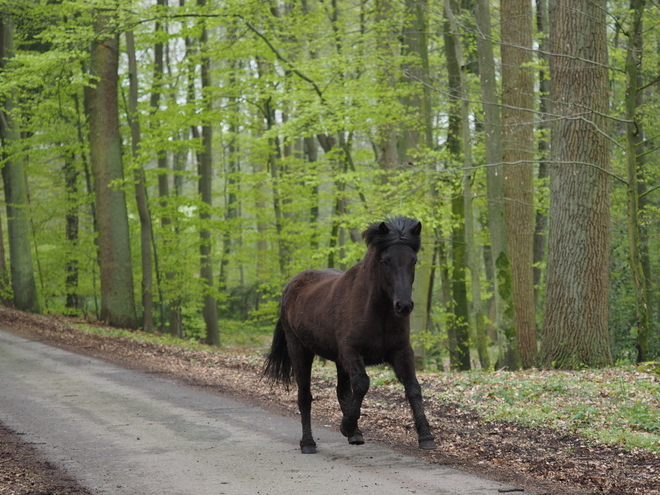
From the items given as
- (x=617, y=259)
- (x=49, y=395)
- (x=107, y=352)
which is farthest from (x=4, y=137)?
(x=617, y=259)

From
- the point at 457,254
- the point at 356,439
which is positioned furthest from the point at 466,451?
the point at 457,254

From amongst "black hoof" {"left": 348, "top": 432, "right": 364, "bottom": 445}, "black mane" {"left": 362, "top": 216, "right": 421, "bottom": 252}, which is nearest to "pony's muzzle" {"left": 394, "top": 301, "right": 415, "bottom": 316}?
"black mane" {"left": 362, "top": 216, "right": 421, "bottom": 252}

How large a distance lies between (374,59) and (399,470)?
14.1 m

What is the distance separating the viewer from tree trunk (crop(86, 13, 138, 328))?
21.0m

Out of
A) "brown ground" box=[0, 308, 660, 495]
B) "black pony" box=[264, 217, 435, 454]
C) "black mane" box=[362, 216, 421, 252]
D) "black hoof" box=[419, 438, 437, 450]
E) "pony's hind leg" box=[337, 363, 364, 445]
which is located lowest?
"brown ground" box=[0, 308, 660, 495]

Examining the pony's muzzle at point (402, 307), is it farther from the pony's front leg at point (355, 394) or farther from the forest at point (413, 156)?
the forest at point (413, 156)

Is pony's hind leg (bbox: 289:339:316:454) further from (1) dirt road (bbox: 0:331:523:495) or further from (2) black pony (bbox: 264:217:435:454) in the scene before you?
(1) dirt road (bbox: 0:331:523:495)

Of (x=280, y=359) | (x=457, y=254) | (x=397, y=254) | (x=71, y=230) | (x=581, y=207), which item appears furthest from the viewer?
(x=71, y=230)

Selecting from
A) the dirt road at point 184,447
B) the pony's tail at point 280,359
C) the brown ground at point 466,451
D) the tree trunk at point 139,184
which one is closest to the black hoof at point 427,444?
the dirt road at point 184,447

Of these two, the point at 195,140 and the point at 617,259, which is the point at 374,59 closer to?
the point at 195,140

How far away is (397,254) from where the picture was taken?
589 cm

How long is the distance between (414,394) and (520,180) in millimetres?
10560

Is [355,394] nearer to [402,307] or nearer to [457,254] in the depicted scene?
[402,307]

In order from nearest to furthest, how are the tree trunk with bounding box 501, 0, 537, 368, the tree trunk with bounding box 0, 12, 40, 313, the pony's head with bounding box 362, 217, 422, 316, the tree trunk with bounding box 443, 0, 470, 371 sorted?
1. the pony's head with bounding box 362, 217, 422, 316
2. the tree trunk with bounding box 501, 0, 537, 368
3. the tree trunk with bounding box 443, 0, 470, 371
4. the tree trunk with bounding box 0, 12, 40, 313
